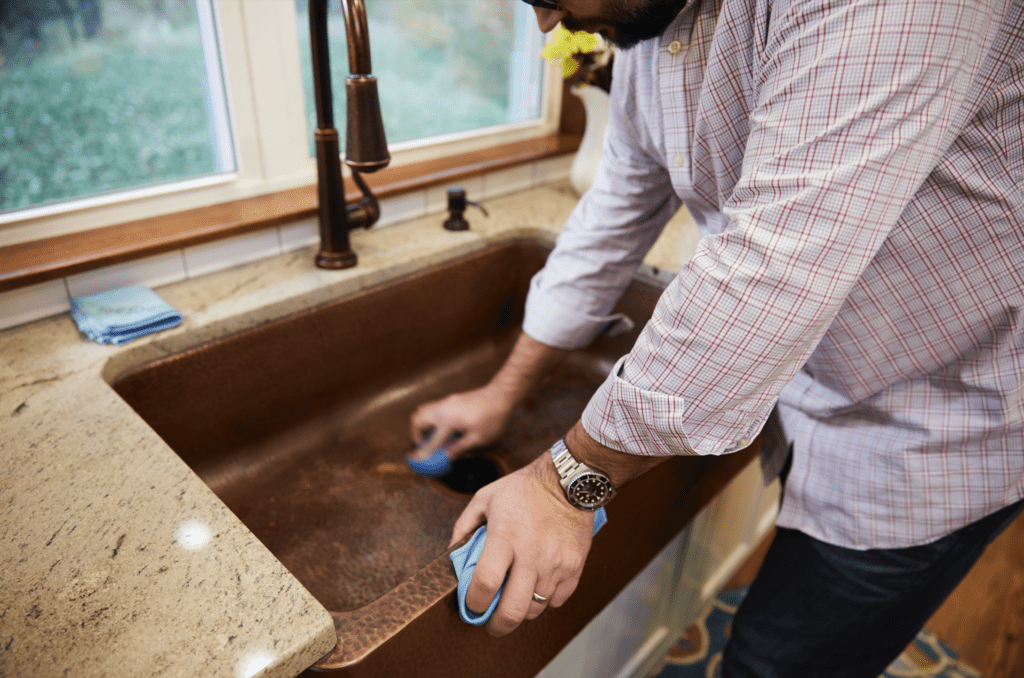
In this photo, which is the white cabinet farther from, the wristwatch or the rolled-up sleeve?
the rolled-up sleeve

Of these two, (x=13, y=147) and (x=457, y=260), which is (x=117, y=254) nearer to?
(x=13, y=147)

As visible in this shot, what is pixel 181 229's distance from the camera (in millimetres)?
911

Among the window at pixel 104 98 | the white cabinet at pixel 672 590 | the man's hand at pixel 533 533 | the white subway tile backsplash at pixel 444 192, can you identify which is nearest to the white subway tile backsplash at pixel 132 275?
the window at pixel 104 98

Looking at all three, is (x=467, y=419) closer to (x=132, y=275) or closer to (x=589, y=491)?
(x=589, y=491)

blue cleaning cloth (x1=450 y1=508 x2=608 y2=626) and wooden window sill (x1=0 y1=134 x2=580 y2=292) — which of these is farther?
wooden window sill (x1=0 y1=134 x2=580 y2=292)

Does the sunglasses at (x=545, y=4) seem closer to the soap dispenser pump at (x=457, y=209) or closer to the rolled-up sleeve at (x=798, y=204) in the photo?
the rolled-up sleeve at (x=798, y=204)

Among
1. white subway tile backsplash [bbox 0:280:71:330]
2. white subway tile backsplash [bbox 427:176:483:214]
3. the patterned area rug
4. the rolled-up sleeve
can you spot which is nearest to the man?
the rolled-up sleeve

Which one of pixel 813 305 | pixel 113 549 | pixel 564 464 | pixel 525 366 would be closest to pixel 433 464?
pixel 525 366

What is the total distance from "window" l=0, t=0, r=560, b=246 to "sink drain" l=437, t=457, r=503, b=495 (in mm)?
576

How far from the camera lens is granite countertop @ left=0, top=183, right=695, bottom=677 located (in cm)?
41

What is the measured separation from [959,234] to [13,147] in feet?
3.62

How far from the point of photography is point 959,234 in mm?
537

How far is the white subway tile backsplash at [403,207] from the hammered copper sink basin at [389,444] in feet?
0.57

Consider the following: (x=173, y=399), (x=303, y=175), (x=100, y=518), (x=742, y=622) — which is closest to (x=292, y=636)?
(x=100, y=518)
